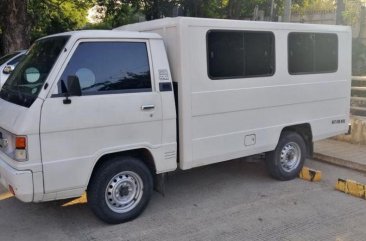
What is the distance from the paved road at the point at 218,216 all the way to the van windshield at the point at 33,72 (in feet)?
4.66

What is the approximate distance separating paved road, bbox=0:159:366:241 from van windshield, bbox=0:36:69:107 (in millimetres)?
1420

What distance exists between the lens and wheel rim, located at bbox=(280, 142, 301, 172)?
6.34m

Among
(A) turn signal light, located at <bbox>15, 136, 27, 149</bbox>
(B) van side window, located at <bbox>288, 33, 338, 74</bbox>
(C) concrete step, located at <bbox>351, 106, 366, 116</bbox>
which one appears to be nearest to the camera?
(A) turn signal light, located at <bbox>15, 136, 27, 149</bbox>

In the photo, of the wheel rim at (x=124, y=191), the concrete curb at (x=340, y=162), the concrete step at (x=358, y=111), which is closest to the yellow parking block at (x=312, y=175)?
the concrete curb at (x=340, y=162)

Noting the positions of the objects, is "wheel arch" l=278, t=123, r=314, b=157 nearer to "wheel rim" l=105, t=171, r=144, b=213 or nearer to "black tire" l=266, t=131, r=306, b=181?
"black tire" l=266, t=131, r=306, b=181

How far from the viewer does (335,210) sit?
5285 mm

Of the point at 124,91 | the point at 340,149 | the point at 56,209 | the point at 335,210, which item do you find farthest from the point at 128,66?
the point at 340,149

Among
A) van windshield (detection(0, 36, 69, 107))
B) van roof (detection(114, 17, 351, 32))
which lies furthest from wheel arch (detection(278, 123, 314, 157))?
van windshield (detection(0, 36, 69, 107))

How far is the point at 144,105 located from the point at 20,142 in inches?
52.4

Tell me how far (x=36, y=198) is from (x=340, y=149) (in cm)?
581

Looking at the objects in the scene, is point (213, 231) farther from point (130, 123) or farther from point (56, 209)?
point (56, 209)

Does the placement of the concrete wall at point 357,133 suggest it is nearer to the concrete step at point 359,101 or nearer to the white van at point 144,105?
the concrete step at point 359,101

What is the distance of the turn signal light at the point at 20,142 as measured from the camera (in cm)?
404

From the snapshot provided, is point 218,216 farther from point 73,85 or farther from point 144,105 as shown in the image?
point 73,85
